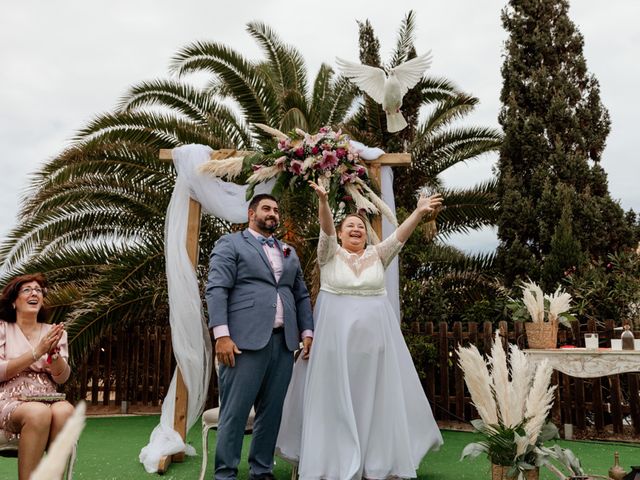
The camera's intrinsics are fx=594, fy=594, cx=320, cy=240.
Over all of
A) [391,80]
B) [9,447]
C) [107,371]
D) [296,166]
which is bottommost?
[107,371]

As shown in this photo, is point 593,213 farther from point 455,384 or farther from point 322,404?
point 322,404

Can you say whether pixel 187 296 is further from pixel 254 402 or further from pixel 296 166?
pixel 296 166

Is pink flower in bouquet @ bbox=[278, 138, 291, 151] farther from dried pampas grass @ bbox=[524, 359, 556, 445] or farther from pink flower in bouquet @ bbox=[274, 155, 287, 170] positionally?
dried pampas grass @ bbox=[524, 359, 556, 445]

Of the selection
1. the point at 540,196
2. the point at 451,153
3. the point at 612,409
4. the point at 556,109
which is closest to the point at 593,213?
the point at 540,196

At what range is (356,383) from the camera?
4.16 metres

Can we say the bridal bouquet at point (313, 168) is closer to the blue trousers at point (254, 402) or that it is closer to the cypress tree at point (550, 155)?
the blue trousers at point (254, 402)

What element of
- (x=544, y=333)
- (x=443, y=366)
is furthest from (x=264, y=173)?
(x=443, y=366)

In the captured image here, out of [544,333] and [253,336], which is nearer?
[253,336]

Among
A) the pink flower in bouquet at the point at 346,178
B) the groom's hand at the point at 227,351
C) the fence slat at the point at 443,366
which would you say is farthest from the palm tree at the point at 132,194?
the groom's hand at the point at 227,351

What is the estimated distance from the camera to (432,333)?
25.2 ft

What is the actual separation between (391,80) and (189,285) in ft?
8.16

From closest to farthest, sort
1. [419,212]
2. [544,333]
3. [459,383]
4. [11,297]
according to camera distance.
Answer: [11,297] → [419,212] → [544,333] → [459,383]

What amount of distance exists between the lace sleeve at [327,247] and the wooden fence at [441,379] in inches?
90.9

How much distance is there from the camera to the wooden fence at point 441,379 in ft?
22.1
